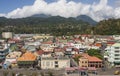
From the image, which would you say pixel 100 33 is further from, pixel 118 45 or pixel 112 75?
pixel 112 75

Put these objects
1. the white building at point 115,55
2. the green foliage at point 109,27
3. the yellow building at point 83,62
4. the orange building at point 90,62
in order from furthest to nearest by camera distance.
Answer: the green foliage at point 109,27, the white building at point 115,55, the yellow building at point 83,62, the orange building at point 90,62

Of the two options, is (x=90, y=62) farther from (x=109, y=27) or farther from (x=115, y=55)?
(x=109, y=27)

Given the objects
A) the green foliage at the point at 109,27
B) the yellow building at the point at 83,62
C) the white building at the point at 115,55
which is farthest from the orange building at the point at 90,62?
the green foliage at the point at 109,27

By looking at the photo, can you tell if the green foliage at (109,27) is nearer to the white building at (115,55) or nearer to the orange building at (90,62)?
the white building at (115,55)

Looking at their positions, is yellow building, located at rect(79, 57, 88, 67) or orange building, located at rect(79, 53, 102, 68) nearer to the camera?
orange building, located at rect(79, 53, 102, 68)

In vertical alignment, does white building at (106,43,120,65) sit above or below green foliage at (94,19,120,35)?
below

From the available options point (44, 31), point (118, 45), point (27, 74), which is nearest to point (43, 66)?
point (27, 74)

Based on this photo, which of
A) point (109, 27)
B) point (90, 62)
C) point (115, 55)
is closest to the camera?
point (90, 62)

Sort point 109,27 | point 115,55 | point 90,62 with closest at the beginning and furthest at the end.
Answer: point 90,62
point 115,55
point 109,27

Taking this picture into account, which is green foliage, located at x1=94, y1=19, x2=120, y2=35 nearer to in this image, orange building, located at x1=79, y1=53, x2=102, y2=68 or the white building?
the white building

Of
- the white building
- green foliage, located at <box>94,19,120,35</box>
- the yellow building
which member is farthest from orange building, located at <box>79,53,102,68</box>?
green foliage, located at <box>94,19,120,35</box>

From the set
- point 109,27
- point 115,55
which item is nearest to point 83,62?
point 115,55

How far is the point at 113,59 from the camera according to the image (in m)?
46.7

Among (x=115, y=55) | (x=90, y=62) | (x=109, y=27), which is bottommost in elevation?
(x=90, y=62)
